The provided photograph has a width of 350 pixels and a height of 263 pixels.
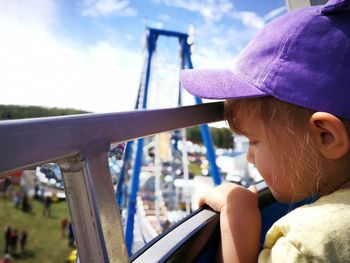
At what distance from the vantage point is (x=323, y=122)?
0.40 meters

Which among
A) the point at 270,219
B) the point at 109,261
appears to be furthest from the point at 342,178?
the point at 109,261

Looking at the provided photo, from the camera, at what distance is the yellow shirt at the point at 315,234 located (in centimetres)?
31

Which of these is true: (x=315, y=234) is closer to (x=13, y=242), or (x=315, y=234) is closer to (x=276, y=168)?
(x=276, y=168)

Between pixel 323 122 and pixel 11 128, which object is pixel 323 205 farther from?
pixel 11 128

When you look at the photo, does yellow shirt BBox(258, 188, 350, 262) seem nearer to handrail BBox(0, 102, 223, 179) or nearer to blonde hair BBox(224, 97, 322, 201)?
blonde hair BBox(224, 97, 322, 201)

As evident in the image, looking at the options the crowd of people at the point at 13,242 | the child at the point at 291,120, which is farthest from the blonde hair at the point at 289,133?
the crowd of people at the point at 13,242

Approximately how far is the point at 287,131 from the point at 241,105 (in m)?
0.08

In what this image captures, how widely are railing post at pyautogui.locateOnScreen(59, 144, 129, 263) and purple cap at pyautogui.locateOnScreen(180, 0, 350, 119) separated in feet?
0.81

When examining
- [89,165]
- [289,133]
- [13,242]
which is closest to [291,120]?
[289,133]

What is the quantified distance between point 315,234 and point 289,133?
16 centimetres

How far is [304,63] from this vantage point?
→ 42cm

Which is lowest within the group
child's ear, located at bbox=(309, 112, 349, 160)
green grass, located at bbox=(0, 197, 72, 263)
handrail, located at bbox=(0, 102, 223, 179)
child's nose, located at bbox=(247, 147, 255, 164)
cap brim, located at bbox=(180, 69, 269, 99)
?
green grass, located at bbox=(0, 197, 72, 263)

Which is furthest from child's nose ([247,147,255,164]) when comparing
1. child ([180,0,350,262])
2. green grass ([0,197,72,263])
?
green grass ([0,197,72,263])

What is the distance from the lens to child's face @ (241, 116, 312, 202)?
452 millimetres
